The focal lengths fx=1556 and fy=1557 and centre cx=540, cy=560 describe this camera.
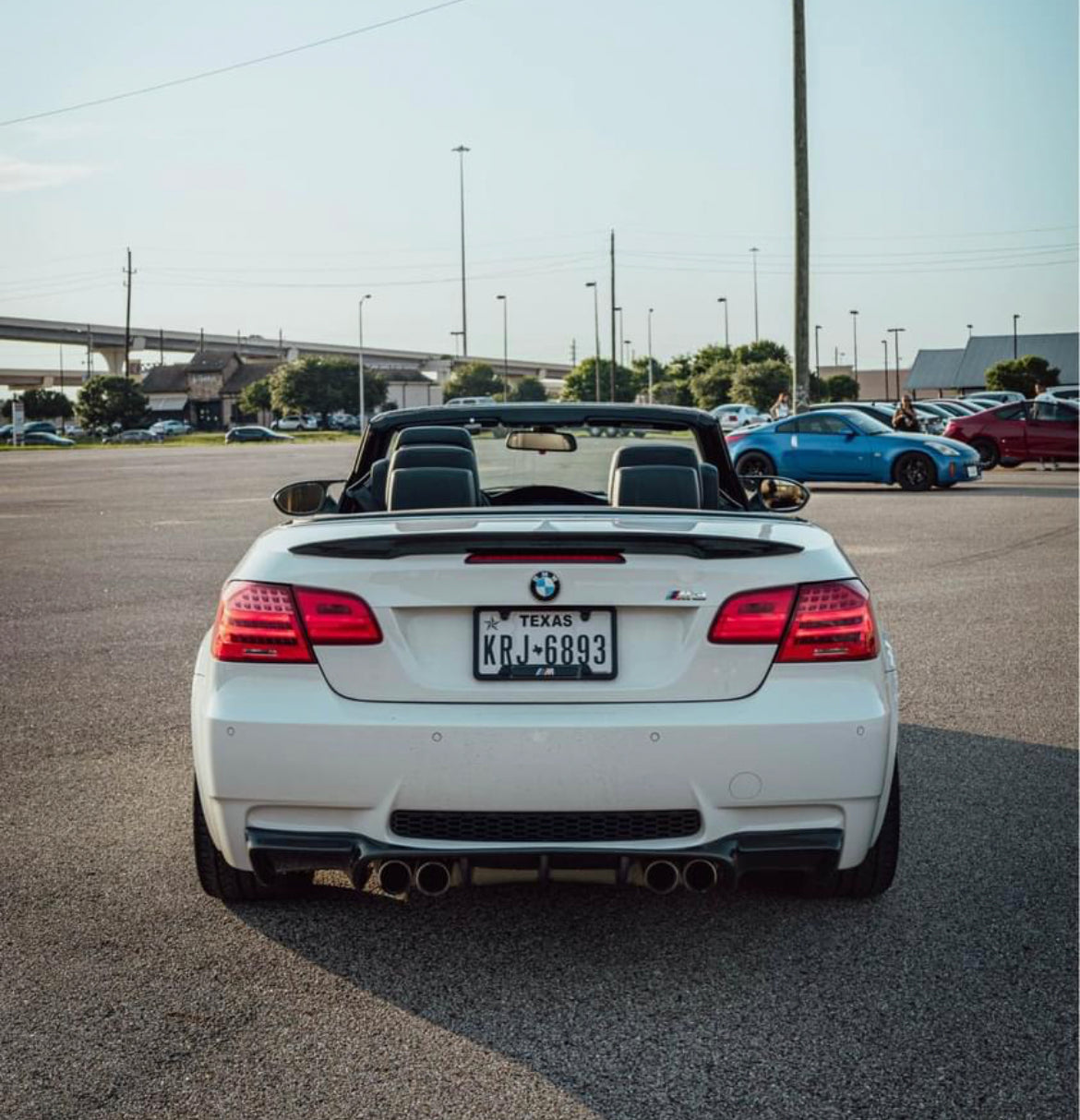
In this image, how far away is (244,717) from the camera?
3.87 meters

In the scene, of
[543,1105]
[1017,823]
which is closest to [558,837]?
[543,1105]

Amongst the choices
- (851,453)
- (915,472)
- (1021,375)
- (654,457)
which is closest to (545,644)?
(654,457)

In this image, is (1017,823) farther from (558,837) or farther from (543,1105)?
(543,1105)

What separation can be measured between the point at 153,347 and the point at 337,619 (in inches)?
6457

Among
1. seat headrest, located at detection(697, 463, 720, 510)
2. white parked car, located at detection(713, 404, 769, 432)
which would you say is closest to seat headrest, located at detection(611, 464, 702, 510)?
seat headrest, located at detection(697, 463, 720, 510)

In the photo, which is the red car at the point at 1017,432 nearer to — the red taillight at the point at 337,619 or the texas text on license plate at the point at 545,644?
the texas text on license plate at the point at 545,644

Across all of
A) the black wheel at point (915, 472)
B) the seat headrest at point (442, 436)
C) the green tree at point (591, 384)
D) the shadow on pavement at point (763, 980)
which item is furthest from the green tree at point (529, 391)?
the shadow on pavement at point (763, 980)

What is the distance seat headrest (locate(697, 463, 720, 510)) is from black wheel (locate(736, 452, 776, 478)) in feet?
71.3

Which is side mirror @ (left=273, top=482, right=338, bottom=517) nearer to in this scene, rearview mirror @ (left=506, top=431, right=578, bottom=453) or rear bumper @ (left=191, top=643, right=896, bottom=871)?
rearview mirror @ (left=506, top=431, right=578, bottom=453)

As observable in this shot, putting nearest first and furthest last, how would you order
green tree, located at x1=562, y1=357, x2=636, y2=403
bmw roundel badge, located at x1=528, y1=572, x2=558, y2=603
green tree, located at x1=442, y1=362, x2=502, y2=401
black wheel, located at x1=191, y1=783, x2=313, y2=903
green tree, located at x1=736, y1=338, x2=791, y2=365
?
bmw roundel badge, located at x1=528, y1=572, x2=558, y2=603 < black wheel, located at x1=191, y1=783, x2=313, y2=903 < green tree, located at x1=736, y1=338, x2=791, y2=365 < green tree, located at x1=562, y1=357, x2=636, y2=403 < green tree, located at x1=442, y1=362, x2=502, y2=401

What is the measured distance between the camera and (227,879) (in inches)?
174

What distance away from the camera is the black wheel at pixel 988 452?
32.0 meters

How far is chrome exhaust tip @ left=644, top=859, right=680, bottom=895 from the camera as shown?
150 inches

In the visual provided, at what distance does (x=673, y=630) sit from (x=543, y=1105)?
1.21 meters
